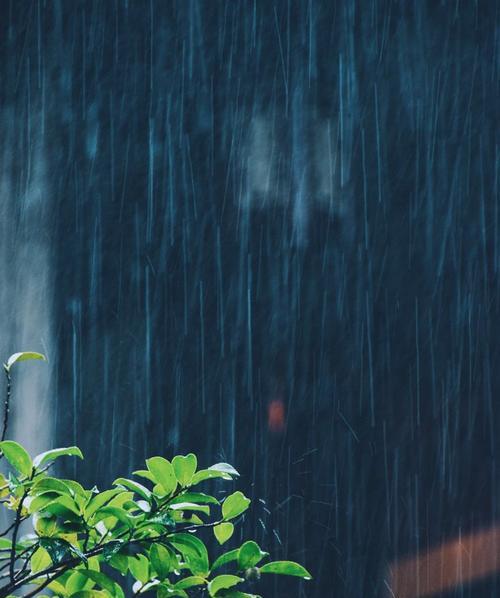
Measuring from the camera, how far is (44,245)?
3598 mm

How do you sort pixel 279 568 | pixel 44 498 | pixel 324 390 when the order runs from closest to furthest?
1. pixel 44 498
2. pixel 279 568
3. pixel 324 390

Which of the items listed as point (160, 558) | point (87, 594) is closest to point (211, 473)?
point (160, 558)

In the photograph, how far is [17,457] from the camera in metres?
1.10

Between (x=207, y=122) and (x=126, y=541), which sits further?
(x=207, y=122)

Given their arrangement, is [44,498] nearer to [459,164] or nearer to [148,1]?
[459,164]

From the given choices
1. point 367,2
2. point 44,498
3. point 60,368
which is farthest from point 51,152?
point 44,498

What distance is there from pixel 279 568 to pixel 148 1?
10.1ft

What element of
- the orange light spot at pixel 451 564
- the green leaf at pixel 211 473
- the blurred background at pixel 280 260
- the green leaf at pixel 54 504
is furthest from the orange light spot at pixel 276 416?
the green leaf at pixel 54 504

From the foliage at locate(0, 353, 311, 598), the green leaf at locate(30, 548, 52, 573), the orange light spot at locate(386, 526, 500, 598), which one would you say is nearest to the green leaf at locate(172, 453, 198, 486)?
the foliage at locate(0, 353, 311, 598)

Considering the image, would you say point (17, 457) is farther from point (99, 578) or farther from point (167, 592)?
point (167, 592)

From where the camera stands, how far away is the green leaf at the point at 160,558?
1163mm

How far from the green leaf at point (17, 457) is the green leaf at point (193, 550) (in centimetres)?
24

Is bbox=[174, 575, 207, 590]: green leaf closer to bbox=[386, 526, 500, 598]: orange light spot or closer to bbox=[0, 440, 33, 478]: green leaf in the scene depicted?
bbox=[0, 440, 33, 478]: green leaf

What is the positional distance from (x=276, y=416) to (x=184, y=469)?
85.7 inches
